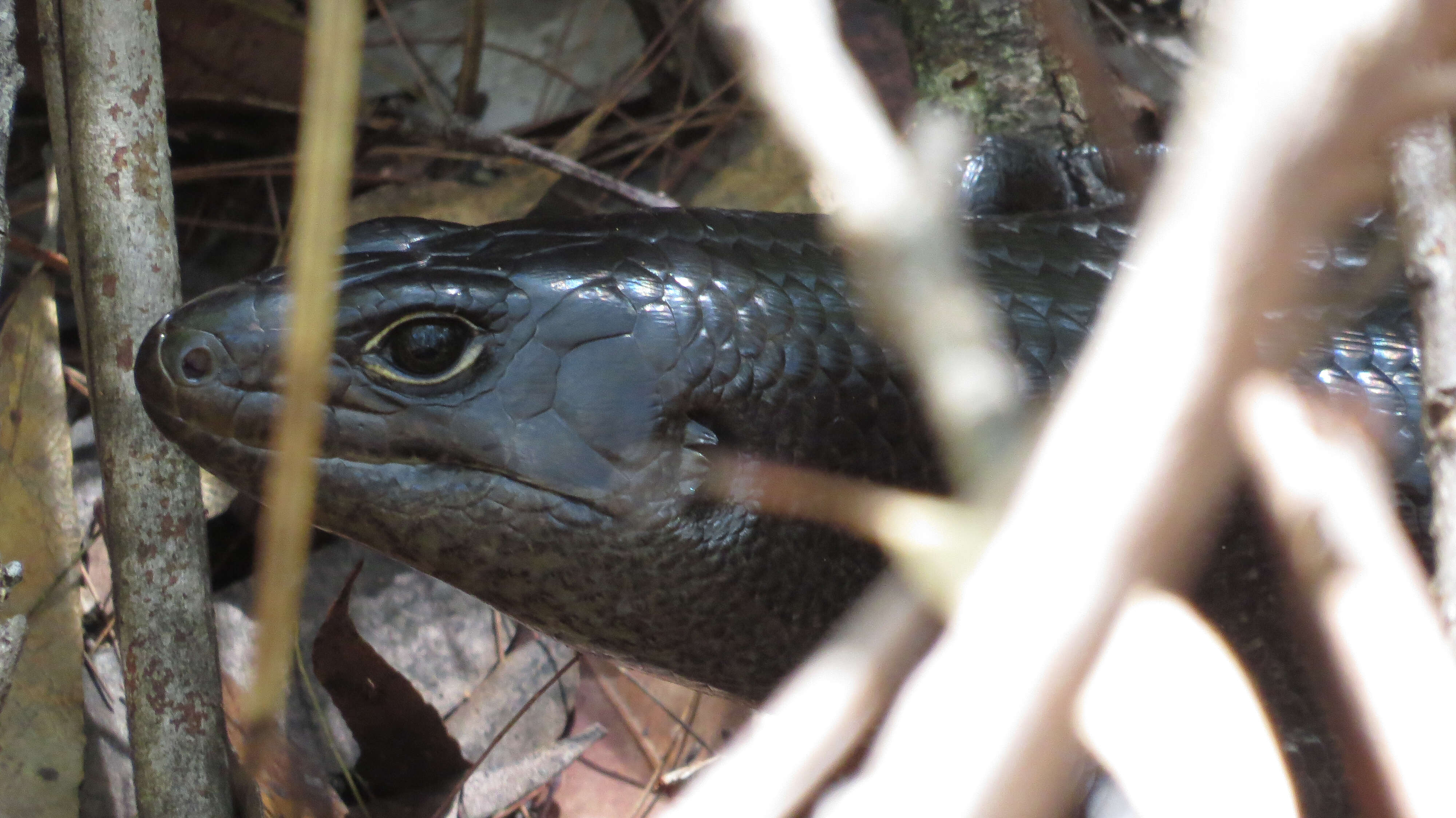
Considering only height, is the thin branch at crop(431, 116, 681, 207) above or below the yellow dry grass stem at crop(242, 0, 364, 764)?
below

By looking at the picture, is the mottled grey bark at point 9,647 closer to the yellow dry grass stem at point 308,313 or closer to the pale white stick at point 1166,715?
the yellow dry grass stem at point 308,313

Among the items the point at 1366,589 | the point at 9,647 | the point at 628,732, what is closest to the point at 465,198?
the point at 628,732

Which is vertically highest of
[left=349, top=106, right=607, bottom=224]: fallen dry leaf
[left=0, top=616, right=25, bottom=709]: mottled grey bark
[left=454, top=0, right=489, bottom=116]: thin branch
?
[left=454, top=0, right=489, bottom=116]: thin branch

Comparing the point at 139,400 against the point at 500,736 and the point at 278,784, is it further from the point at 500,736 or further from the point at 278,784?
the point at 500,736

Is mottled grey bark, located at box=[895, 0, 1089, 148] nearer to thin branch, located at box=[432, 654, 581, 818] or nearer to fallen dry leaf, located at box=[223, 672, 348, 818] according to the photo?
thin branch, located at box=[432, 654, 581, 818]

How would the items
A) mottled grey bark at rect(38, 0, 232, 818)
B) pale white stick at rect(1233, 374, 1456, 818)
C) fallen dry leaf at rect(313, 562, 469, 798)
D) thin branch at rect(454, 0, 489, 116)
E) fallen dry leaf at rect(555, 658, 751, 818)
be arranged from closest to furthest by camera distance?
pale white stick at rect(1233, 374, 1456, 818) → mottled grey bark at rect(38, 0, 232, 818) → fallen dry leaf at rect(313, 562, 469, 798) → fallen dry leaf at rect(555, 658, 751, 818) → thin branch at rect(454, 0, 489, 116)

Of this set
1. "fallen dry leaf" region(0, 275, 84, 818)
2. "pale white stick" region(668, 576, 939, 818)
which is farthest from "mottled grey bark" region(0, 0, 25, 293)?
"pale white stick" region(668, 576, 939, 818)

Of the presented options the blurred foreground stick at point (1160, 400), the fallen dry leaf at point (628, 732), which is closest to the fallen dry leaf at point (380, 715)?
the fallen dry leaf at point (628, 732)
